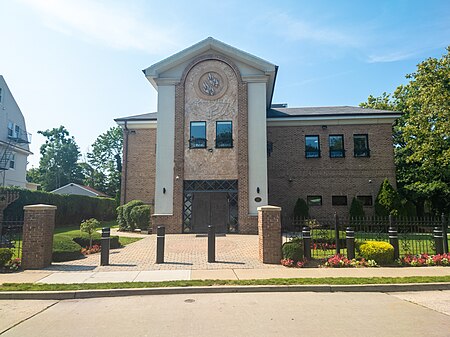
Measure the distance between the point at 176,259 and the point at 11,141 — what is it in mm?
31670

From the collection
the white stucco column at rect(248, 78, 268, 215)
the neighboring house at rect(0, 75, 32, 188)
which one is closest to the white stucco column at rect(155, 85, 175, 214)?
the white stucco column at rect(248, 78, 268, 215)

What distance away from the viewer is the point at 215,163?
20.0 meters

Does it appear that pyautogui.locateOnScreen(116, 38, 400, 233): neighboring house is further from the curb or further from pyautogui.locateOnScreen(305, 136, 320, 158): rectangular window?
the curb

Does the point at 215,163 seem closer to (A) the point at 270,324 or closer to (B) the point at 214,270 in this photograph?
(B) the point at 214,270

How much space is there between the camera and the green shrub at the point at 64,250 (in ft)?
34.6

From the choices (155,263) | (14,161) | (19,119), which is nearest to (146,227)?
(155,263)

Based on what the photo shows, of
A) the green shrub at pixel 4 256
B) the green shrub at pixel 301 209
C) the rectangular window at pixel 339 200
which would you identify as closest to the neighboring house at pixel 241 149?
the rectangular window at pixel 339 200

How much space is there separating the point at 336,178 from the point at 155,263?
1575 cm

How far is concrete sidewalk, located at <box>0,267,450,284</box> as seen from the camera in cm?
A: 820

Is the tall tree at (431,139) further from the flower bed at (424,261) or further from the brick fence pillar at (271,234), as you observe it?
the brick fence pillar at (271,234)

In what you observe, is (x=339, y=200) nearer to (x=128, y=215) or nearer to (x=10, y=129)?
(x=128, y=215)

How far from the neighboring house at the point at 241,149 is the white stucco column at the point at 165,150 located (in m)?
0.06

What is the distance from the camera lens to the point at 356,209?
68.8 feet

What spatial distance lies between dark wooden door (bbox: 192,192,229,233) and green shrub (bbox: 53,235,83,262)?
918 centimetres
